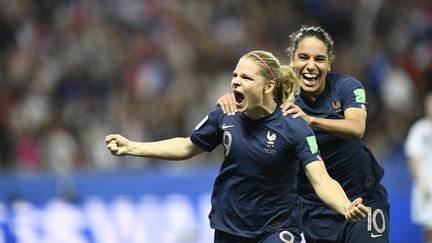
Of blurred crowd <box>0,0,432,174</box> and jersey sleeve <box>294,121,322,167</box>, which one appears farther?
blurred crowd <box>0,0,432,174</box>

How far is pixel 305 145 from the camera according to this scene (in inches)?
244

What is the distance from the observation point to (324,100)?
6.81 m

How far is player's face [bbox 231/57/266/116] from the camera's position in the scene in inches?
245

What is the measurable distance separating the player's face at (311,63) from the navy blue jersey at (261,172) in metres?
0.48

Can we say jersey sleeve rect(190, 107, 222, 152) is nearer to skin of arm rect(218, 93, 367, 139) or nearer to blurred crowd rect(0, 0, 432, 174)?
skin of arm rect(218, 93, 367, 139)

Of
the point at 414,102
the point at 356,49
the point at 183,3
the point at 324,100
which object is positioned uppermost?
the point at 183,3

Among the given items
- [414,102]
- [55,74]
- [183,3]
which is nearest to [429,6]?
[414,102]

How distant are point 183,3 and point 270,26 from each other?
1.36m

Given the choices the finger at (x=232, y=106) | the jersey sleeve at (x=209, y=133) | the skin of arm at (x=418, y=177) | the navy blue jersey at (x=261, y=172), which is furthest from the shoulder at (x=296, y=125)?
the skin of arm at (x=418, y=177)

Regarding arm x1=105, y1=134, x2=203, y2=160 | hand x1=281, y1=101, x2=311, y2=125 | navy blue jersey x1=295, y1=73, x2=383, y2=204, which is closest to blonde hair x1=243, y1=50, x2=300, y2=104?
hand x1=281, y1=101, x2=311, y2=125

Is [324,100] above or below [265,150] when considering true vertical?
above

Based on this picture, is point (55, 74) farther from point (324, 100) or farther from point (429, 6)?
point (324, 100)

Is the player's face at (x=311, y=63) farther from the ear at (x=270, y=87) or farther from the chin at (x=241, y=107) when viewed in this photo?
the chin at (x=241, y=107)

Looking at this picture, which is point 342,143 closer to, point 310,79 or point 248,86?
point 310,79
